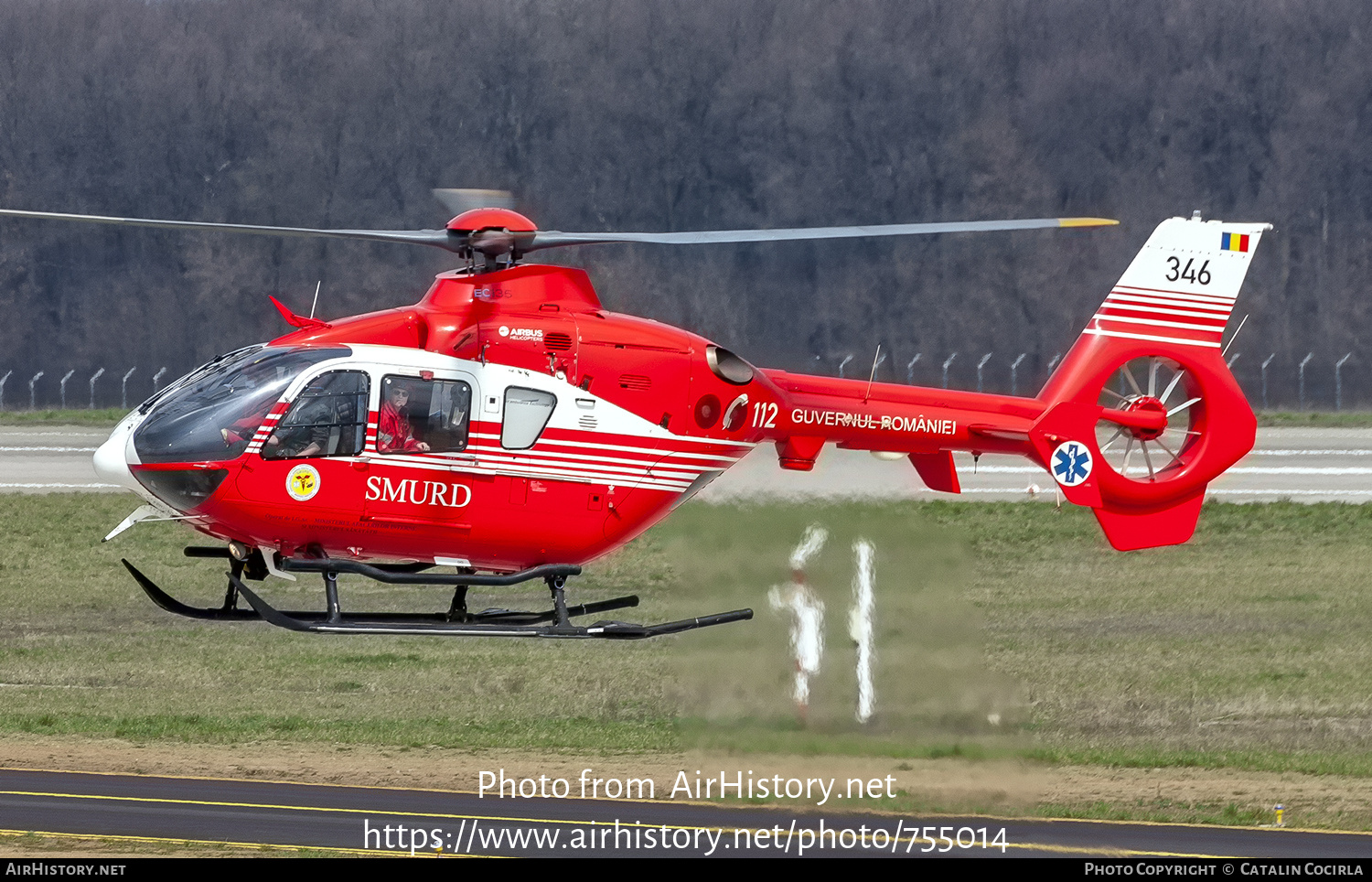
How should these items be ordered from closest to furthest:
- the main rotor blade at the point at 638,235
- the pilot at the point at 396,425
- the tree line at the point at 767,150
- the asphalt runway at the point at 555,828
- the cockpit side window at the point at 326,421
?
1. the main rotor blade at the point at 638,235
2. the cockpit side window at the point at 326,421
3. the pilot at the point at 396,425
4. the asphalt runway at the point at 555,828
5. the tree line at the point at 767,150

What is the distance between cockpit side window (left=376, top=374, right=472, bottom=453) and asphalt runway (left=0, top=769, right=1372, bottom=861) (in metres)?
4.59

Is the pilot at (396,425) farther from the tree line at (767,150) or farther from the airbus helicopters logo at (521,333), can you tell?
the tree line at (767,150)

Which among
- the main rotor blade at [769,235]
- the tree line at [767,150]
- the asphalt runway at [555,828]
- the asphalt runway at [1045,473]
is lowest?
the asphalt runway at [555,828]

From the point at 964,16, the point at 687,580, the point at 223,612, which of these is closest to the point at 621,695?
the point at 687,580

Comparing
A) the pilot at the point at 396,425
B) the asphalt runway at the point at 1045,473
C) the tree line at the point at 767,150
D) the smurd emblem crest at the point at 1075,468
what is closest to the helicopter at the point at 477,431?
the pilot at the point at 396,425

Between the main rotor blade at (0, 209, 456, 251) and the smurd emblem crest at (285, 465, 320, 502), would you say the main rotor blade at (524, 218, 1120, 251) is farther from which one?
the smurd emblem crest at (285, 465, 320, 502)

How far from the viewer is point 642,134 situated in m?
54.9

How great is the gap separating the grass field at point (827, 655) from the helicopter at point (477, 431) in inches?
146

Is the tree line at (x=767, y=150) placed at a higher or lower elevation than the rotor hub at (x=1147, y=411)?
higher

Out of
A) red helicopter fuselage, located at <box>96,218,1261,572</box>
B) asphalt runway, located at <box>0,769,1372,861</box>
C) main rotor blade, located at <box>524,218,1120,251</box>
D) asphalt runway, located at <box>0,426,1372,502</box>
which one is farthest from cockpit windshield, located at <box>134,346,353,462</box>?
asphalt runway, located at <box>0,426,1372,502</box>

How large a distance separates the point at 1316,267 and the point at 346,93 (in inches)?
1250

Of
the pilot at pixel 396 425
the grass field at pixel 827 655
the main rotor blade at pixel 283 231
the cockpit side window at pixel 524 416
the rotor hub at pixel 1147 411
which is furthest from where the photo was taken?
the grass field at pixel 827 655

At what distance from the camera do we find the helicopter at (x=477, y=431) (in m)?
15.2

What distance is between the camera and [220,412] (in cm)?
1512
